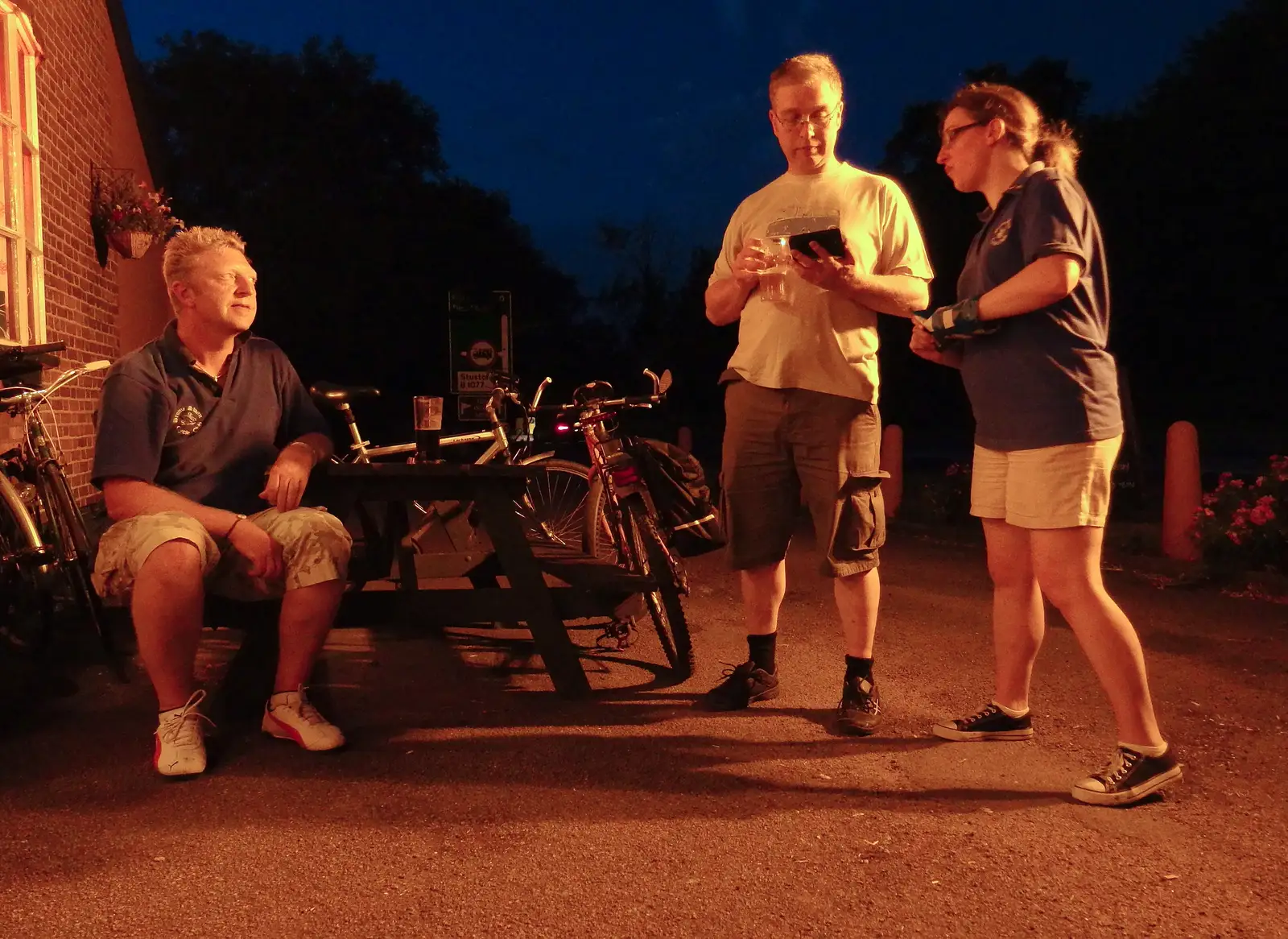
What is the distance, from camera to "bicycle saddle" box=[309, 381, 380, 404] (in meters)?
4.91

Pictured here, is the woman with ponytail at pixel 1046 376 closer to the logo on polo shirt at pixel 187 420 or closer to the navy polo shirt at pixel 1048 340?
the navy polo shirt at pixel 1048 340

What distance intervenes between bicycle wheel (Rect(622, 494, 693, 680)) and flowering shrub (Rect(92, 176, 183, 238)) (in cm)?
526

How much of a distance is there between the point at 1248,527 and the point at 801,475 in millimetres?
4605

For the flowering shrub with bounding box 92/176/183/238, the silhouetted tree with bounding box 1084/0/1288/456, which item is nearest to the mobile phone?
the flowering shrub with bounding box 92/176/183/238

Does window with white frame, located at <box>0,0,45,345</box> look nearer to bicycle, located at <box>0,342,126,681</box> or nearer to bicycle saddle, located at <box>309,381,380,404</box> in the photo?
bicycle, located at <box>0,342,126,681</box>

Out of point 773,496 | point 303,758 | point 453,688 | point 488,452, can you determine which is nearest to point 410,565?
point 453,688

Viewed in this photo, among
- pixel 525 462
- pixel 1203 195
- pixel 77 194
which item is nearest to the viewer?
pixel 525 462

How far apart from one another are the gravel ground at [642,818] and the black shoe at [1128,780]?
60 mm

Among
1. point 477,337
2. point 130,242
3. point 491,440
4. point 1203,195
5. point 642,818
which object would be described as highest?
point 1203,195

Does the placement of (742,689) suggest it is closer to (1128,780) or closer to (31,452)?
(1128,780)

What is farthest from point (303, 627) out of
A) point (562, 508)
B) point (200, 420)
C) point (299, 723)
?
point (562, 508)

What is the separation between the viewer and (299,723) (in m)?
3.76

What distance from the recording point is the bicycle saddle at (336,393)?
491 cm

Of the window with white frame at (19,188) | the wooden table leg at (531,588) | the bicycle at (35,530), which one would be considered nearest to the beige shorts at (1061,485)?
the wooden table leg at (531,588)
